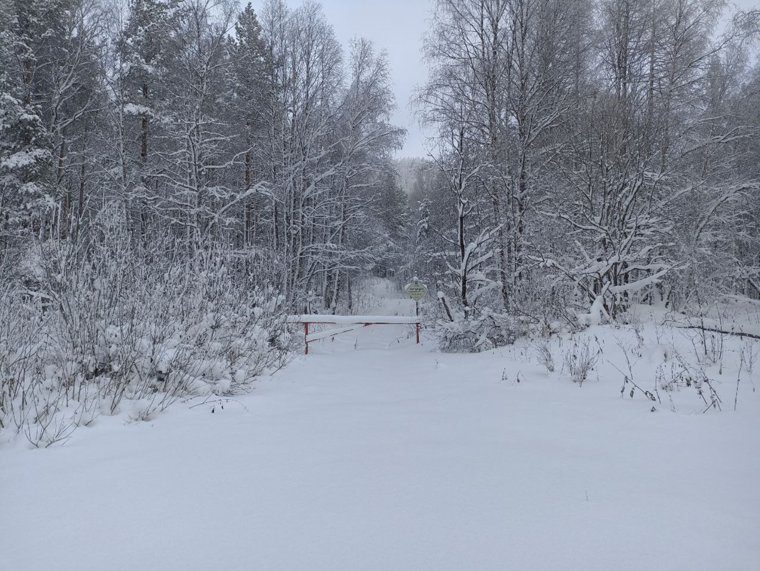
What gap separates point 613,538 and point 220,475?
1.93m

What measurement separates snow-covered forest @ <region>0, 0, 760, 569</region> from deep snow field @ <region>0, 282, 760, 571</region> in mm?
25

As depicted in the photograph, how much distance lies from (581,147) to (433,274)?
4.39m

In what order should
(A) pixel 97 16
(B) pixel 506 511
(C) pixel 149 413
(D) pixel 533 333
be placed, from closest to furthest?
(B) pixel 506 511
(C) pixel 149 413
(D) pixel 533 333
(A) pixel 97 16

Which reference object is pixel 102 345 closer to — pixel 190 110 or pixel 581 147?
pixel 581 147

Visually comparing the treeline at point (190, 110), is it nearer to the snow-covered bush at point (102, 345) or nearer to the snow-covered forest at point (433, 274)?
the snow-covered forest at point (433, 274)

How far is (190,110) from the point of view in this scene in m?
13.1

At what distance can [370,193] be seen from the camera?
22.9 metres

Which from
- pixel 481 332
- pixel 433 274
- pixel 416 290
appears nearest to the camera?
pixel 481 332

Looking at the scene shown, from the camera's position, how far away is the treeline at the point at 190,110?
1283cm

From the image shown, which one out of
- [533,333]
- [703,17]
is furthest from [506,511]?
[703,17]

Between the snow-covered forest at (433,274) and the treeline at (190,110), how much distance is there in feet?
0.40

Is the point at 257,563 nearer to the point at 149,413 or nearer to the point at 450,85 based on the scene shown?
the point at 149,413

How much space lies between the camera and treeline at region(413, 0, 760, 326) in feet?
27.8

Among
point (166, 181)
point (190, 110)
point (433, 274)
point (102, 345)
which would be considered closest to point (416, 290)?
point (433, 274)
